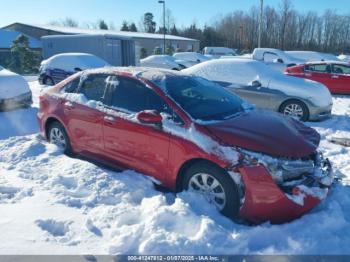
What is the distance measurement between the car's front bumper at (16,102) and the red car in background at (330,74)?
9101 millimetres

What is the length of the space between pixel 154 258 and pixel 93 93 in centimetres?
283

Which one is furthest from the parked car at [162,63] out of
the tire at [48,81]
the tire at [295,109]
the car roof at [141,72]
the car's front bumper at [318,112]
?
the car roof at [141,72]

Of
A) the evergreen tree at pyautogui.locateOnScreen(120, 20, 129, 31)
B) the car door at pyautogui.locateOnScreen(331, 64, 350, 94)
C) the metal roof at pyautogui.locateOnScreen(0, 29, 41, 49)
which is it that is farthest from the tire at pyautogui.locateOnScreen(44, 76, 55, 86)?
the evergreen tree at pyautogui.locateOnScreen(120, 20, 129, 31)

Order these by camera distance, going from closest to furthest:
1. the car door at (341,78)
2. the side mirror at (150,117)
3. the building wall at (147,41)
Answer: the side mirror at (150,117) → the car door at (341,78) → the building wall at (147,41)

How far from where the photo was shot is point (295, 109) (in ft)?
28.0

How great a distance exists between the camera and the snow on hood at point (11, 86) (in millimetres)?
8703

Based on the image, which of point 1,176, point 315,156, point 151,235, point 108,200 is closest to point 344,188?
point 315,156

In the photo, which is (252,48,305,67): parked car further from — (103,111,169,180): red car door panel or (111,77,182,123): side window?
(103,111,169,180): red car door panel

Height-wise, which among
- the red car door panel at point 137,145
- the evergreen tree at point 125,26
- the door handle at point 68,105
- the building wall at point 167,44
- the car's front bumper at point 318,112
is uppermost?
the evergreen tree at point 125,26

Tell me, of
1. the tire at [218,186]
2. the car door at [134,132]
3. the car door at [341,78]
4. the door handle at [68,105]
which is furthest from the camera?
the car door at [341,78]

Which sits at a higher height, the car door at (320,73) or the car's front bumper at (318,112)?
the car door at (320,73)

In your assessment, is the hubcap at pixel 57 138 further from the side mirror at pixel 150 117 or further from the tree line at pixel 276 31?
the tree line at pixel 276 31

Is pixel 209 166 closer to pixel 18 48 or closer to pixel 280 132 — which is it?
pixel 280 132

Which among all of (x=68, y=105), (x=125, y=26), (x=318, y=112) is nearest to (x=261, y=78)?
(x=318, y=112)
